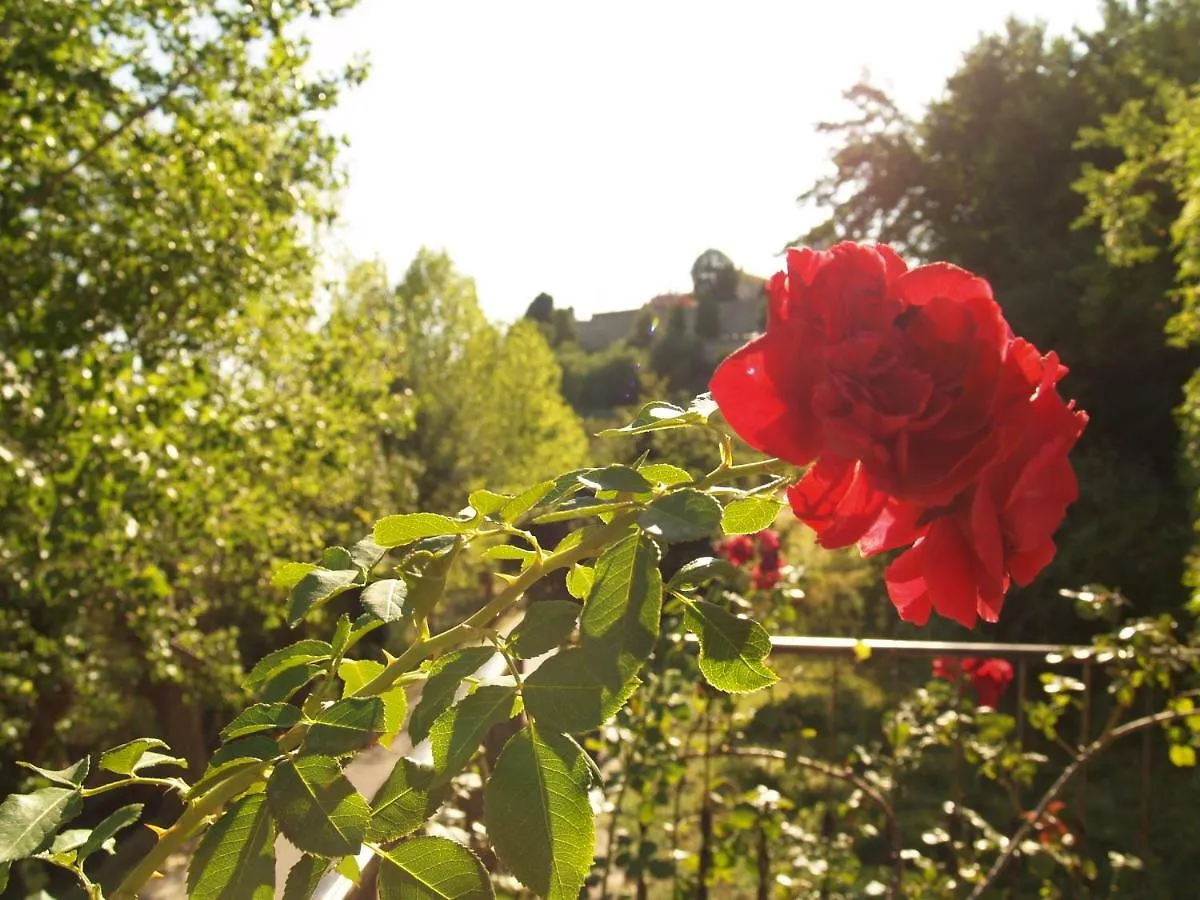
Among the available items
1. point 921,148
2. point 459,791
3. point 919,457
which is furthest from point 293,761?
point 921,148

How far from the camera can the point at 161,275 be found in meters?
4.23

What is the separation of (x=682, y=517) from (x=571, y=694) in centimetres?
9

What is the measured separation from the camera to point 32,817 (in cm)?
45

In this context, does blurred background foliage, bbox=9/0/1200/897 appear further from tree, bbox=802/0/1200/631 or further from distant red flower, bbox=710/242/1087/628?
distant red flower, bbox=710/242/1087/628

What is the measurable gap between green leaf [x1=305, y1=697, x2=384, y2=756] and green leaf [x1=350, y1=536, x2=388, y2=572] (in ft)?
0.30

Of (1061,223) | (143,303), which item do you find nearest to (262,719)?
(143,303)

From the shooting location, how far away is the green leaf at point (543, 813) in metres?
0.39

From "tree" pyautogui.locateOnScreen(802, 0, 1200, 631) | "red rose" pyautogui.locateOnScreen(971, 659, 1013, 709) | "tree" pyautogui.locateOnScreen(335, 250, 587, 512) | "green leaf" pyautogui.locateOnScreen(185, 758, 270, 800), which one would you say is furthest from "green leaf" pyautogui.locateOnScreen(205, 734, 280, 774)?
"tree" pyautogui.locateOnScreen(335, 250, 587, 512)

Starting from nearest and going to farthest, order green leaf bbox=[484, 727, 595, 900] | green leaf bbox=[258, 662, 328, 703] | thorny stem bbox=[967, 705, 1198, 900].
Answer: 1. green leaf bbox=[484, 727, 595, 900]
2. green leaf bbox=[258, 662, 328, 703]
3. thorny stem bbox=[967, 705, 1198, 900]

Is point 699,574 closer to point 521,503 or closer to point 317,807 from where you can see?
point 521,503

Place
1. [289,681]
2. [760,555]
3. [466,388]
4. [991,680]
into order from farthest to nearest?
1. [466,388]
2. [760,555]
3. [991,680]
4. [289,681]

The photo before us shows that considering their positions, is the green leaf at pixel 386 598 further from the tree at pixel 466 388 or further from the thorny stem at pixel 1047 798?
the tree at pixel 466 388

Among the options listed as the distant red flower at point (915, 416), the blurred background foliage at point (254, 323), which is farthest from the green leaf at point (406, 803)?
the blurred background foliage at point (254, 323)

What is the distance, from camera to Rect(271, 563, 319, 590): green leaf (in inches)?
20.3
